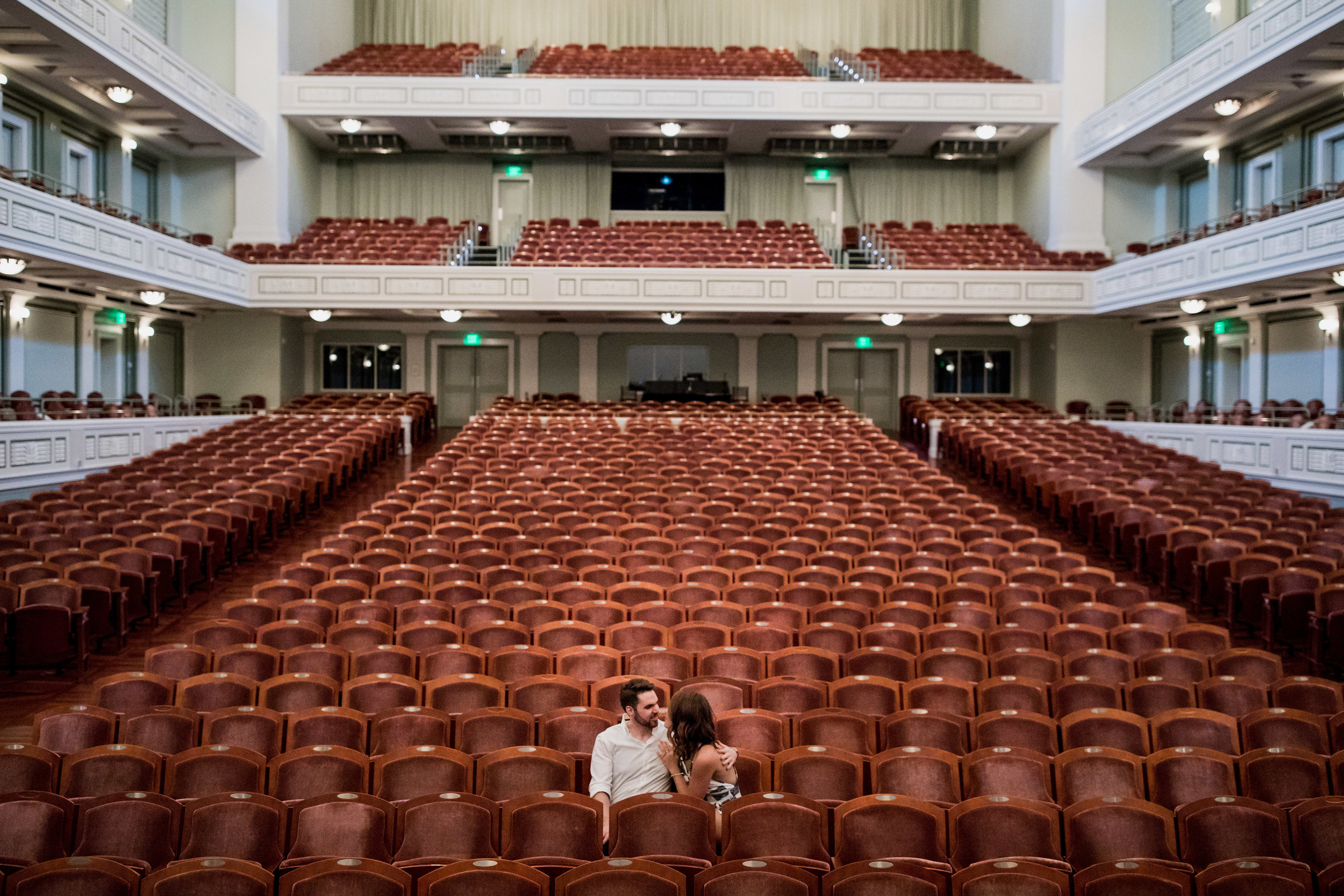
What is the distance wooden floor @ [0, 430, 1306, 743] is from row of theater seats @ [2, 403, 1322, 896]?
1.00 meters

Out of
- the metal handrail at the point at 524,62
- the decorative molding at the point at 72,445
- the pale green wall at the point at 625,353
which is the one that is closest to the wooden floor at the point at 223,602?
the decorative molding at the point at 72,445

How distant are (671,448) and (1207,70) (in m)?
9.66

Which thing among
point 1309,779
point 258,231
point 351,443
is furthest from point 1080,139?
point 1309,779

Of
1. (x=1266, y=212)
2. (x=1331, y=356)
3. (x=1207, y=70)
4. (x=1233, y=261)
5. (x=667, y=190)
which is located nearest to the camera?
(x=1266, y=212)

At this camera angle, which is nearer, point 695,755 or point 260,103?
point 695,755

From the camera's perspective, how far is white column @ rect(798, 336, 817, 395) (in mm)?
20250

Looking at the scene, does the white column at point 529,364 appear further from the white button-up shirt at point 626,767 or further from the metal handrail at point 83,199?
the white button-up shirt at point 626,767

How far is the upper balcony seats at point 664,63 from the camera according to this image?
1927cm

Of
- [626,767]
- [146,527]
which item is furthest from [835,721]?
[146,527]

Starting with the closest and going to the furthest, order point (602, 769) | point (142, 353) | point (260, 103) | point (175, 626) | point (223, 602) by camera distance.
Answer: point (602, 769), point (175, 626), point (223, 602), point (142, 353), point (260, 103)

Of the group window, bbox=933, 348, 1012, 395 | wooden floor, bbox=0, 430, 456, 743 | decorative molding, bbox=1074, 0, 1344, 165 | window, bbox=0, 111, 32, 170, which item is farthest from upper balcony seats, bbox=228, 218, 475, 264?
decorative molding, bbox=1074, 0, 1344, 165

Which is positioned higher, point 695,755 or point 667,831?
point 695,755

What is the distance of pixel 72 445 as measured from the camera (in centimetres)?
1120

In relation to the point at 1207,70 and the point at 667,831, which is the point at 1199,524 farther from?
the point at 1207,70
